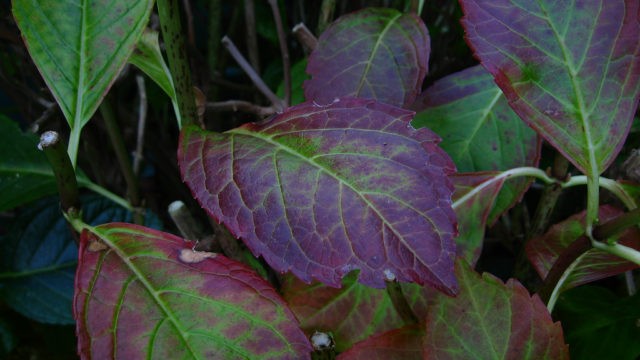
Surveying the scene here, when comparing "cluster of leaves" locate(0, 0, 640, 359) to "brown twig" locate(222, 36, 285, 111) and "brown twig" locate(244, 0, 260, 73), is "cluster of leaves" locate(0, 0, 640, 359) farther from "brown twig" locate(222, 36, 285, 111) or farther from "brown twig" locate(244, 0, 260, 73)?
"brown twig" locate(244, 0, 260, 73)

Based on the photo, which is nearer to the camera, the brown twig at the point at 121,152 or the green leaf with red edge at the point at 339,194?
the green leaf with red edge at the point at 339,194

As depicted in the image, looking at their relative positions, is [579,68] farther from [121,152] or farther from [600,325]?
[121,152]

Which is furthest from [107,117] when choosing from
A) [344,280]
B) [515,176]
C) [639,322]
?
[639,322]

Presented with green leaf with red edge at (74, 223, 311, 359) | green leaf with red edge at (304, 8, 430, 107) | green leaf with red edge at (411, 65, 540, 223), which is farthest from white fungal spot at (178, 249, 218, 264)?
green leaf with red edge at (411, 65, 540, 223)

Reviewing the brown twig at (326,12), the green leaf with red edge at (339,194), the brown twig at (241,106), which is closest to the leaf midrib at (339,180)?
Result: the green leaf with red edge at (339,194)

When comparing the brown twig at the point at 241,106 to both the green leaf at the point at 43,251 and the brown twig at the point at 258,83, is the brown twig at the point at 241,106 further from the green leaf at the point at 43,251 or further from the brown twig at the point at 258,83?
the green leaf at the point at 43,251

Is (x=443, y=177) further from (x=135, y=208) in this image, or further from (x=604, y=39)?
(x=135, y=208)
